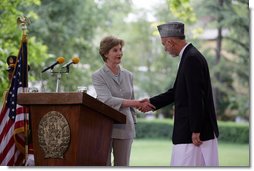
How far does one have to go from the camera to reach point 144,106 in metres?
4.45

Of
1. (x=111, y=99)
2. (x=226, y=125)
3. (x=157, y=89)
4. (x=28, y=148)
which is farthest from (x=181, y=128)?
(x=157, y=89)

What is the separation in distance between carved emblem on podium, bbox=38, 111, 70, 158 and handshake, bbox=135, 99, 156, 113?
825 millimetres

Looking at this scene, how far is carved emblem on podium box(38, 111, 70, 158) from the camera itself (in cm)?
364

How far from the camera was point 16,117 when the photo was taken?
4.64 meters

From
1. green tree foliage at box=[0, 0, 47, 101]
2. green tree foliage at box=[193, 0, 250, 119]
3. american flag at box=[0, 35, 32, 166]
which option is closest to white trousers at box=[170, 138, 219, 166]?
american flag at box=[0, 35, 32, 166]

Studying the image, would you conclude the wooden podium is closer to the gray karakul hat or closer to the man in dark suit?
the man in dark suit

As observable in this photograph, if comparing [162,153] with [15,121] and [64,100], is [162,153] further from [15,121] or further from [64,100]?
[64,100]

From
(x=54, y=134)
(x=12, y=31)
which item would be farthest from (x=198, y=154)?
(x=12, y=31)

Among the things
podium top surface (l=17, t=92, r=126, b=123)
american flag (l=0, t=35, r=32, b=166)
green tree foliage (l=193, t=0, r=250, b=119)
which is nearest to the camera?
podium top surface (l=17, t=92, r=126, b=123)

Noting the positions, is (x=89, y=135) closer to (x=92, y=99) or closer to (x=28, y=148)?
(x=92, y=99)

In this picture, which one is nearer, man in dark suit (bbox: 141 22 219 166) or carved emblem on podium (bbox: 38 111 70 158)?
carved emblem on podium (bbox: 38 111 70 158)

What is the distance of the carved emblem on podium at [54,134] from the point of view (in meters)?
3.64

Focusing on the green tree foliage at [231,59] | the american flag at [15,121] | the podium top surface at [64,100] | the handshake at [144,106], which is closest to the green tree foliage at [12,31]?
the american flag at [15,121]

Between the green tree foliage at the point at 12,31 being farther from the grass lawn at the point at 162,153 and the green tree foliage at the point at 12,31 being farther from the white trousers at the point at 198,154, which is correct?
the grass lawn at the point at 162,153
